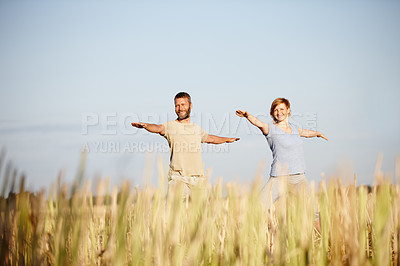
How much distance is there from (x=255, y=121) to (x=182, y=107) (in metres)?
0.81

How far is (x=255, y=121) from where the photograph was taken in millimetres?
5227

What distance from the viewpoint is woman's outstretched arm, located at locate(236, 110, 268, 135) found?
502 cm

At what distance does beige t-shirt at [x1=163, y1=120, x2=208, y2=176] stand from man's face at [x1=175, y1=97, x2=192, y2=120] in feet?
0.30

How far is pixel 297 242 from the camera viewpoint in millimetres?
2619

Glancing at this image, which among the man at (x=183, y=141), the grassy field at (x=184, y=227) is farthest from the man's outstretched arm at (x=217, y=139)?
the grassy field at (x=184, y=227)

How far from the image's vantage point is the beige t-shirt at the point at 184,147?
512 centimetres

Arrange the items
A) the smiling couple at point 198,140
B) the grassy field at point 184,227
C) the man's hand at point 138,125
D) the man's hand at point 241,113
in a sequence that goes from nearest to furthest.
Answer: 1. the grassy field at point 184,227
2. the man's hand at point 138,125
3. the man's hand at point 241,113
4. the smiling couple at point 198,140

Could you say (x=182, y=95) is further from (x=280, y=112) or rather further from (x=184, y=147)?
(x=280, y=112)

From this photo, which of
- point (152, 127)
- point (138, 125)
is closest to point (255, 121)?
point (152, 127)

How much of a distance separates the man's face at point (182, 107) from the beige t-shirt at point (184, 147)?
0.30 ft

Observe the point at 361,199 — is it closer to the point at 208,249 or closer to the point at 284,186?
the point at 284,186

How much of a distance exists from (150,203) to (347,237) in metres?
1.08

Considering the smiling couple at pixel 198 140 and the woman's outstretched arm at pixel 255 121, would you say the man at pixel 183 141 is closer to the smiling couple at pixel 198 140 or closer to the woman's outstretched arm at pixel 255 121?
the smiling couple at pixel 198 140

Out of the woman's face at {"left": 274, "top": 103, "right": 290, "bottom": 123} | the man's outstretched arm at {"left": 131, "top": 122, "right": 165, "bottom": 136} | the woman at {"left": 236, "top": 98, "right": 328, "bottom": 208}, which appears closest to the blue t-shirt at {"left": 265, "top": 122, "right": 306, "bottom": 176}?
the woman at {"left": 236, "top": 98, "right": 328, "bottom": 208}
